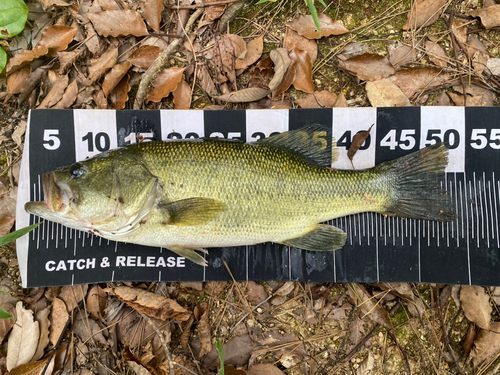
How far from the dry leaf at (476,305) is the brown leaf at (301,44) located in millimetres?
2556

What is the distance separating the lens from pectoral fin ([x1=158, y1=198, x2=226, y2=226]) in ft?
7.87

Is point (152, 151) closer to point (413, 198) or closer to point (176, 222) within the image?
point (176, 222)

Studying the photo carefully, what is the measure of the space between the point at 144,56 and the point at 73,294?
7.67ft

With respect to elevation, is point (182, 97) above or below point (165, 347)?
above

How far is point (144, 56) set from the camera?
302 cm

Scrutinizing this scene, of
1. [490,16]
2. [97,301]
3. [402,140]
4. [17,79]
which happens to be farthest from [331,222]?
[17,79]

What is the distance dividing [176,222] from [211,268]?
716 millimetres

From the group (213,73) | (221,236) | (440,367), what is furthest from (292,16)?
(440,367)

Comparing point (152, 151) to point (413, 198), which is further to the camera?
point (413, 198)

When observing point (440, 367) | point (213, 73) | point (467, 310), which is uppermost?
point (213, 73)

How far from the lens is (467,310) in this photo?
282cm

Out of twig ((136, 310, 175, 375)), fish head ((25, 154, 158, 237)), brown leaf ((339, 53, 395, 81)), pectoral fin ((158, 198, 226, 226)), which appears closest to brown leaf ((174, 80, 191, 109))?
fish head ((25, 154, 158, 237))

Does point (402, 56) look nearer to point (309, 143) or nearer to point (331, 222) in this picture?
point (309, 143)

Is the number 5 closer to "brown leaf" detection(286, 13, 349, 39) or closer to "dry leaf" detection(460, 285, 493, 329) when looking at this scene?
"brown leaf" detection(286, 13, 349, 39)
